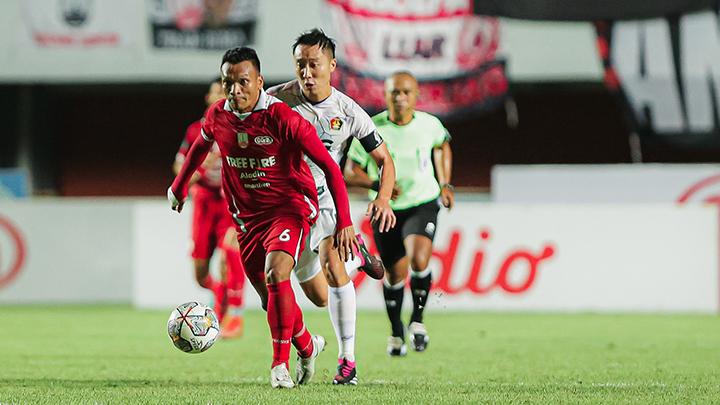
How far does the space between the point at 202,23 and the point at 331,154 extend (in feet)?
45.4

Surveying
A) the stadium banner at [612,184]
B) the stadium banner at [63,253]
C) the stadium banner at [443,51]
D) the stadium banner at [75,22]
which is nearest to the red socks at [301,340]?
the stadium banner at [63,253]

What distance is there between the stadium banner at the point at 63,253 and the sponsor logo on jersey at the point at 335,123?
9955mm

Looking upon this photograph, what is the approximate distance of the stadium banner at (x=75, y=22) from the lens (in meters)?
21.2

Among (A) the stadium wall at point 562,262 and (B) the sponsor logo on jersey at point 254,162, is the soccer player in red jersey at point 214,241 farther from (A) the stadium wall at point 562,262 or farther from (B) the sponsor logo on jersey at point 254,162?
(B) the sponsor logo on jersey at point 254,162

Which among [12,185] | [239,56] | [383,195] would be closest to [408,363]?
[383,195]

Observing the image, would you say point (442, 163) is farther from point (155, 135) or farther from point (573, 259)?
point (155, 135)

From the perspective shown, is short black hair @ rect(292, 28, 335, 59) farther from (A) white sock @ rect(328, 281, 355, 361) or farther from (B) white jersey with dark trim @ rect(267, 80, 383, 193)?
(A) white sock @ rect(328, 281, 355, 361)

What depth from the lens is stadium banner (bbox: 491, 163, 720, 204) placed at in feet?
56.0

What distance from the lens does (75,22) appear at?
21.3 meters

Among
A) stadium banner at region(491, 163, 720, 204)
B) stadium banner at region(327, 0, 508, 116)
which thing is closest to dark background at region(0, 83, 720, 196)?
stadium banner at region(327, 0, 508, 116)

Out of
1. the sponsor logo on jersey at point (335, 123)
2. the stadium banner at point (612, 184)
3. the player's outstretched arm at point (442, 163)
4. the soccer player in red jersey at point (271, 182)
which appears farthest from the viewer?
the stadium banner at point (612, 184)

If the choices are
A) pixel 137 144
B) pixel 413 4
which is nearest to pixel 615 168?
pixel 413 4

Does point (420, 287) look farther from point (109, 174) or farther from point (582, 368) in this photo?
point (109, 174)

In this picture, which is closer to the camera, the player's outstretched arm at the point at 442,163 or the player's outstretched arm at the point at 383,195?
the player's outstretched arm at the point at 383,195
